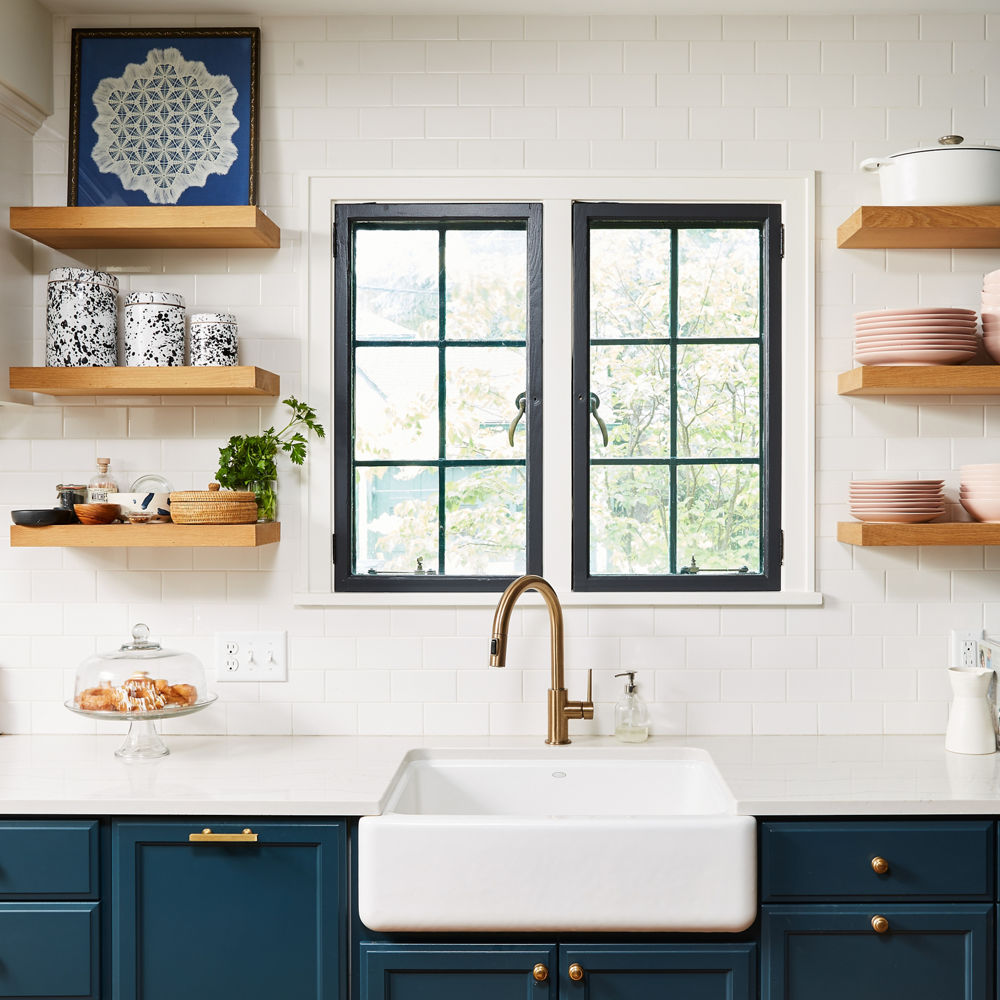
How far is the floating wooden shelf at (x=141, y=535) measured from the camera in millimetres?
2227

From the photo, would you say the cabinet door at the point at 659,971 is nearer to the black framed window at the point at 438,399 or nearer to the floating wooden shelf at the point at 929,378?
the black framed window at the point at 438,399

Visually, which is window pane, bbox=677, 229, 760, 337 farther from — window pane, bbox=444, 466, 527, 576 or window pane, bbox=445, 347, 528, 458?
window pane, bbox=444, 466, 527, 576

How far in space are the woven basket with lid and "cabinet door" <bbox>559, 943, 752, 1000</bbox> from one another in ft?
3.98

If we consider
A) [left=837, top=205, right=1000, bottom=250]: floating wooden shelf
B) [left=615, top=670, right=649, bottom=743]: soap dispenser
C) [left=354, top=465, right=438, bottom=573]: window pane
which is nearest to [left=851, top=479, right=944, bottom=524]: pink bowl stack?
[left=837, top=205, right=1000, bottom=250]: floating wooden shelf

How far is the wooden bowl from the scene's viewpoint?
226 cm

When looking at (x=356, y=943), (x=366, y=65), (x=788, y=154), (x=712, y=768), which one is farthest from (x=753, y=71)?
(x=356, y=943)

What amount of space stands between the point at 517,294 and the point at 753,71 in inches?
32.7

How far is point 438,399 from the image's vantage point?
8.18 ft

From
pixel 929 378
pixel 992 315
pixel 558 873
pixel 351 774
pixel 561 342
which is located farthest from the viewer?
pixel 561 342

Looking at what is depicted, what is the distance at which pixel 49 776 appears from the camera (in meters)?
2.06

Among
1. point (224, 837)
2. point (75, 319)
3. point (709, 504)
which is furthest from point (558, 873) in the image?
point (75, 319)

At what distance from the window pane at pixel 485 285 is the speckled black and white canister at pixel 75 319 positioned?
87 centimetres

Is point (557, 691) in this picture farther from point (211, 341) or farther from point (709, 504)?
point (211, 341)

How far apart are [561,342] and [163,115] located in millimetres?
1181
